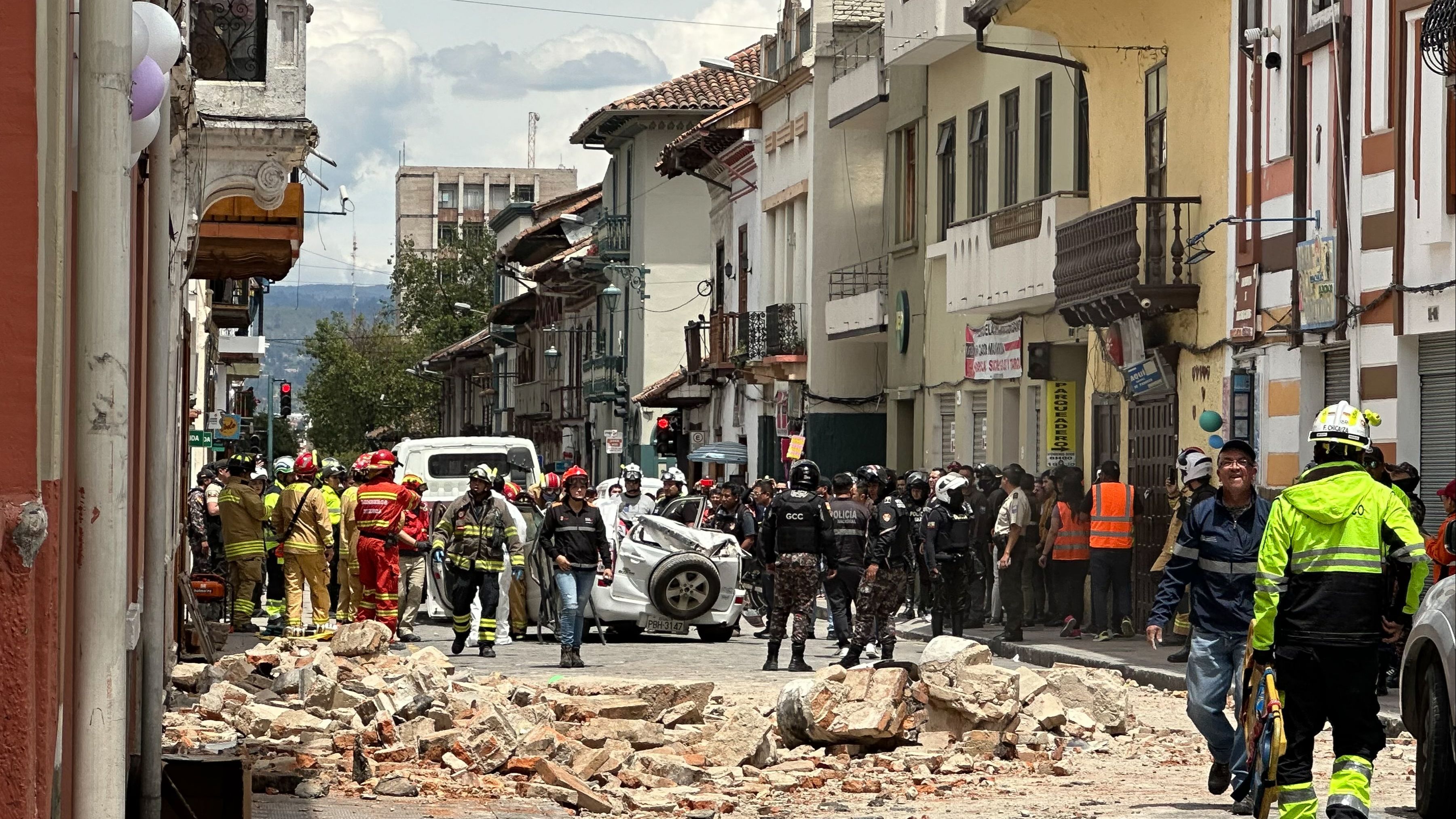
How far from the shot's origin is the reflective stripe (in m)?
11.0

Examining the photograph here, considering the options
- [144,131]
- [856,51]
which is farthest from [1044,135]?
[144,131]

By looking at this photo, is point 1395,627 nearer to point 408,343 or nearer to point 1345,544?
point 1345,544

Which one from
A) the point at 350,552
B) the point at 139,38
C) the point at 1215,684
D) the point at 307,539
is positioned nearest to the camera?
the point at 139,38

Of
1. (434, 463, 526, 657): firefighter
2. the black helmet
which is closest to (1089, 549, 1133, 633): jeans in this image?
the black helmet

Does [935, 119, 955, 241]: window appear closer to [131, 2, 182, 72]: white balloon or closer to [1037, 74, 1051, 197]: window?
[1037, 74, 1051, 197]: window

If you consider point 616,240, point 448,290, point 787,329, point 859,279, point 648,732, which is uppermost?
point 448,290

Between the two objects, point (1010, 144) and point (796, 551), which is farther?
point (1010, 144)

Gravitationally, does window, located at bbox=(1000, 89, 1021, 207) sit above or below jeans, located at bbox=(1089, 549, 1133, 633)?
above

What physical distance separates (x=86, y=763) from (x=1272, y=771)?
203 inches

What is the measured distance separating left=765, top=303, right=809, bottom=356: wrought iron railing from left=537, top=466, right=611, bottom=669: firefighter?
21558 millimetres

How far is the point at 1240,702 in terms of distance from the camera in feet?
35.4

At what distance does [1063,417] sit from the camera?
30062 mm

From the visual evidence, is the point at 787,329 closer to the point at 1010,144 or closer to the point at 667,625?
the point at 1010,144

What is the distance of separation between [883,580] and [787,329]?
77.3 ft
